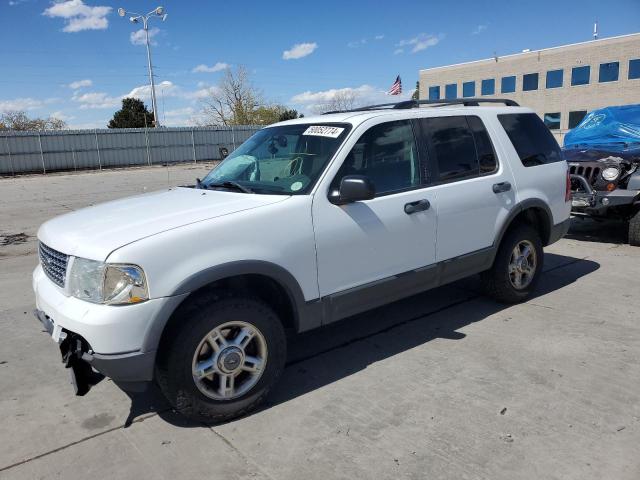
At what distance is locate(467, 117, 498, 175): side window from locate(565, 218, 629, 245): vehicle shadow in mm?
4329

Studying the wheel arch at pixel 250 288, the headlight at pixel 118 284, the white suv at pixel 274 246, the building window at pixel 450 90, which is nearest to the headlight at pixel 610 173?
the white suv at pixel 274 246

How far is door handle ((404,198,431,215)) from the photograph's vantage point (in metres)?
3.92

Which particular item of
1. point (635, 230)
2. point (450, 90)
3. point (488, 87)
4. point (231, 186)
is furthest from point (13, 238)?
point (450, 90)

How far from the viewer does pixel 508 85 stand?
1988 inches

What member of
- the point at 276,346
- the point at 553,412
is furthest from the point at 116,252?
the point at 553,412

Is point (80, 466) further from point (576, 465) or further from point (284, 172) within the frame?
point (576, 465)

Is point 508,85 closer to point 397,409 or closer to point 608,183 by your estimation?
point 608,183

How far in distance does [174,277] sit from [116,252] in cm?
33

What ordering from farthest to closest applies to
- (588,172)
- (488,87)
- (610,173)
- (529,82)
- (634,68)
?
(488,87) → (529,82) → (634,68) → (588,172) → (610,173)

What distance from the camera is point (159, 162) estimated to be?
33281mm

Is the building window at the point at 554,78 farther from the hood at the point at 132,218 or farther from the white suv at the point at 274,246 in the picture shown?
the hood at the point at 132,218

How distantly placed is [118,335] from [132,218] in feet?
2.67

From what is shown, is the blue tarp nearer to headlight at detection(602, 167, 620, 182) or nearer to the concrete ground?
headlight at detection(602, 167, 620, 182)

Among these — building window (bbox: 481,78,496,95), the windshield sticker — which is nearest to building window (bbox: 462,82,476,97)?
building window (bbox: 481,78,496,95)
